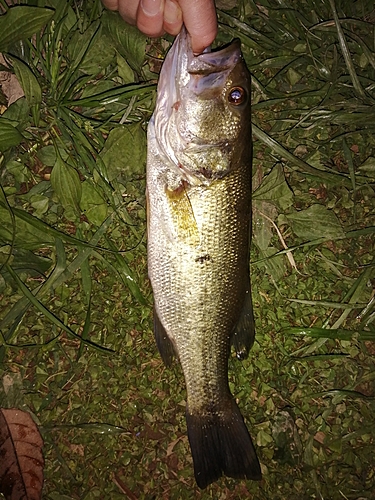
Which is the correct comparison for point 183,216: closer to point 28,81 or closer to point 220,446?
point 28,81

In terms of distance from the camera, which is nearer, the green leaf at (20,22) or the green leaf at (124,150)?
the green leaf at (20,22)

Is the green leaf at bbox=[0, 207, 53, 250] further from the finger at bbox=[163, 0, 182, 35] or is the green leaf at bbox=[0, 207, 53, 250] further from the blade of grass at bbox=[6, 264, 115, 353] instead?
the finger at bbox=[163, 0, 182, 35]

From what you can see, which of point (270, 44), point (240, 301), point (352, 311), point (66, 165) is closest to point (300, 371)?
point (352, 311)

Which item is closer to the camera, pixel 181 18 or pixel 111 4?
pixel 181 18

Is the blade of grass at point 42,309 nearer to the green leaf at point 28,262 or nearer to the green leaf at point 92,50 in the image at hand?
the green leaf at point 28,262

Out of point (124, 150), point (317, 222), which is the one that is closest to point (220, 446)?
point (317, 222)

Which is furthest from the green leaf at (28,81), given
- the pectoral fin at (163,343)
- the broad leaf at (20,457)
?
the broad leaf at (20,457)
